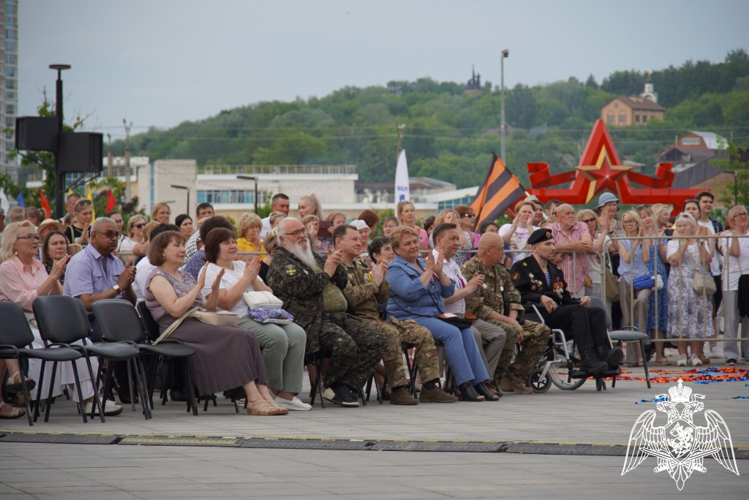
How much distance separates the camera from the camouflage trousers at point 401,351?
35.3 ft

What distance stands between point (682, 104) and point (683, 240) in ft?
463

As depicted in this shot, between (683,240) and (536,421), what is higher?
(683,240)

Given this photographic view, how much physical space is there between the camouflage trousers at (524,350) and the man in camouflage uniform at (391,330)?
3.18 feet

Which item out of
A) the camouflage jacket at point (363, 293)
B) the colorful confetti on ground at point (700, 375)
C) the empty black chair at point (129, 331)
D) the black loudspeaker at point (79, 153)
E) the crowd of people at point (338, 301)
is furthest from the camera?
the black loudspeaker at point (79, 153)

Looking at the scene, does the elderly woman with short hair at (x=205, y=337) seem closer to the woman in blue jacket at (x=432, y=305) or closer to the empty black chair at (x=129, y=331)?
the empty black chair at (x=129, y=331)

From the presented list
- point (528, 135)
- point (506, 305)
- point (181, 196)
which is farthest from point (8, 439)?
point (528, 135)

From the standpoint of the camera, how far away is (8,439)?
8.01m

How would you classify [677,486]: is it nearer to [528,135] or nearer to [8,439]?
[8,439]

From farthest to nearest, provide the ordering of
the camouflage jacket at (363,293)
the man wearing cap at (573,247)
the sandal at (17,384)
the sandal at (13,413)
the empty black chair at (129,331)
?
the man wearing cap at (573,247) < the camouflage jacket at (363,293) < the sandal at (17,384) < the empty black chair at (129,331) < the sandal at (13,413)

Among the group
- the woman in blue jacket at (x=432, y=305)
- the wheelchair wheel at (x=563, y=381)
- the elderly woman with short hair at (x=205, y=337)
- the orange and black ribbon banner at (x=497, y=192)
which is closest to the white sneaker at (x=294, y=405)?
the elderly woman with short hair at (x=205, y=337)

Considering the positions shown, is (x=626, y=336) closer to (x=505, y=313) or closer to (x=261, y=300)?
(x=505, y=313)

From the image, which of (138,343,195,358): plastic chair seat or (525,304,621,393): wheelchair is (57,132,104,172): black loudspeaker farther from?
(525,304,621,393): wheelchair

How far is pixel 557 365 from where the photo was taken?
12.2 metres

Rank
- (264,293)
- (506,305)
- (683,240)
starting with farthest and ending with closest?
(683,240)
(506,305)
(264,293)
